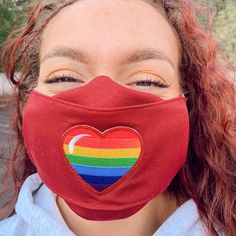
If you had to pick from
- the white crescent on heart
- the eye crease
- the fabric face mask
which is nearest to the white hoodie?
the fabric face mask

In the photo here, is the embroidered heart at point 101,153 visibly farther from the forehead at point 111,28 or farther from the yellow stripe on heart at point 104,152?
the forehead at point 111,28

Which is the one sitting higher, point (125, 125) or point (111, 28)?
point (111, 28)

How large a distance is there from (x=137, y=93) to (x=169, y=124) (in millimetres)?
130

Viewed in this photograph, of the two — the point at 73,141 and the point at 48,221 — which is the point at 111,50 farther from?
the point at 48,221

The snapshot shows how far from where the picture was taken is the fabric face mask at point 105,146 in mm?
1145

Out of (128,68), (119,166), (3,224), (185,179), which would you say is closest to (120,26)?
(128,68)

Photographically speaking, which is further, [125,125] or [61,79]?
[61,79]

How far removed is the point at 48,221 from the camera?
1354mm

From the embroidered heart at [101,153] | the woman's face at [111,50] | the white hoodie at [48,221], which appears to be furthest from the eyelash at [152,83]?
the white hoodie at [48,221]

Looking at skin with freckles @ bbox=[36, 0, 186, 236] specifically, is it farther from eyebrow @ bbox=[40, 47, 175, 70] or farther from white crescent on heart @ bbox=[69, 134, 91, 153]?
white crescent on heart @ bbox=[69, 134, 91, 153]

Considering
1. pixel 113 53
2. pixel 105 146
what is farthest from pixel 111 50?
pixel 105 146

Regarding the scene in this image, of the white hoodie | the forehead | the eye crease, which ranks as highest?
the forehead

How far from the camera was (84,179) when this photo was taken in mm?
1158

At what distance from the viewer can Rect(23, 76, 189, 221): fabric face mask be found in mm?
1145
